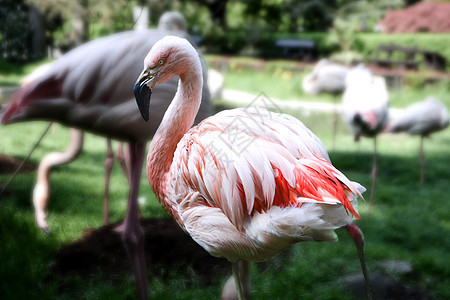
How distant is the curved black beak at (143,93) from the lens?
1.75m

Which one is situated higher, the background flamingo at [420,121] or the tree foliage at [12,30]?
the tree foliage at [12,30]

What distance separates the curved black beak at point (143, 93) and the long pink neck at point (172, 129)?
20cm

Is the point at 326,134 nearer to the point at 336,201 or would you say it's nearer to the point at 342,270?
the point at 342,270

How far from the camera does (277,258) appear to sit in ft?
10.2

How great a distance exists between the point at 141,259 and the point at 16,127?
15.3 feet

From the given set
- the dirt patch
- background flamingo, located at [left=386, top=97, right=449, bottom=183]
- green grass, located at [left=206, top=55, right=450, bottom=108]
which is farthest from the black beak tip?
green grass, located at [left=206, top=55, right=450, bottom=108]

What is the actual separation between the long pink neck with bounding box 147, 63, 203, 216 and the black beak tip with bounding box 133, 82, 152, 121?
20cm

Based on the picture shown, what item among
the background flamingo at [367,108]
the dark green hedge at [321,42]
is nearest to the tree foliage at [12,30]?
the background flamingo at [367,108]

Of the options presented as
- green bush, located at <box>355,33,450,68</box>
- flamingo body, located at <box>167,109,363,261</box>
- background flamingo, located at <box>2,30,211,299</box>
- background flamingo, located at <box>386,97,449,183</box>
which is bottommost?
green bush, located at <box>355,33,450,68</box>

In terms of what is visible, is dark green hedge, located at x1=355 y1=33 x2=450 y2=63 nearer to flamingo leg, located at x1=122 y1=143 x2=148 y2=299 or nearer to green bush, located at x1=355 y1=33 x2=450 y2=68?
green bush, located at x1=355 y1=33 x2=450 y2=68

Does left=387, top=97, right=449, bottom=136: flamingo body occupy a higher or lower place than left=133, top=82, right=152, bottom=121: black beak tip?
lower

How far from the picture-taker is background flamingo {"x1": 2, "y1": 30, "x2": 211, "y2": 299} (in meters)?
2.19

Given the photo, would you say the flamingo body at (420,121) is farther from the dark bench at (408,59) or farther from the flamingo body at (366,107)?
the dark bench at (408,59)

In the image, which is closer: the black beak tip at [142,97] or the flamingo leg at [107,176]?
the black beak tip at [142,97]
